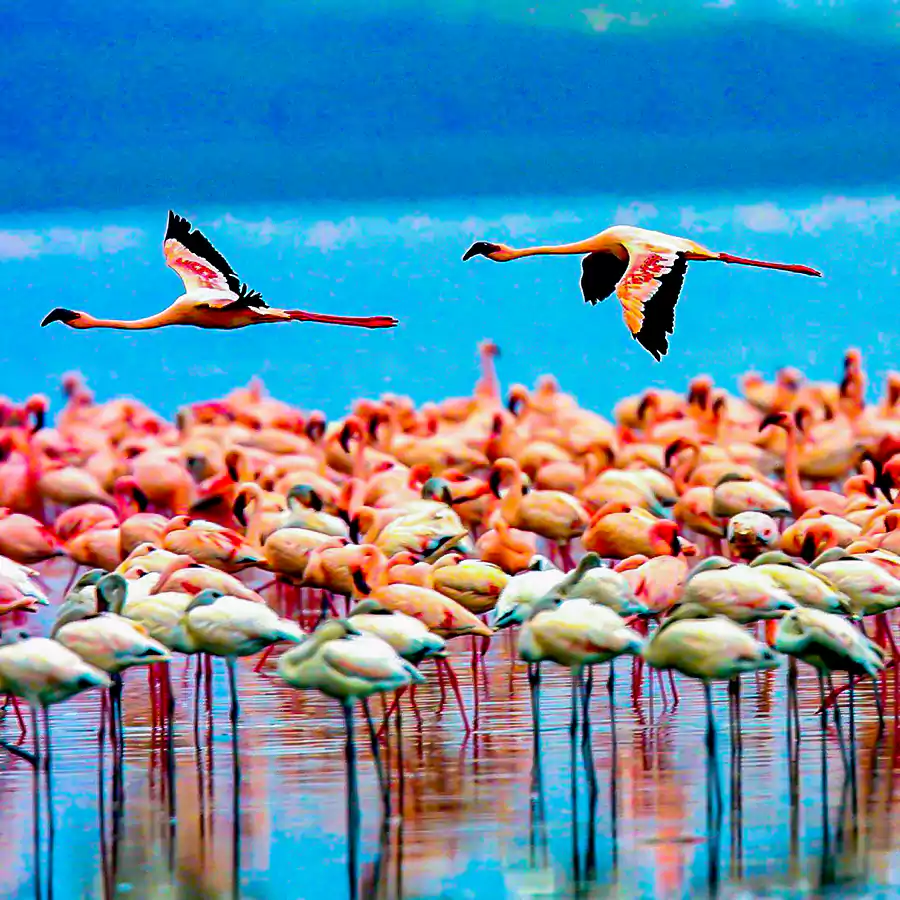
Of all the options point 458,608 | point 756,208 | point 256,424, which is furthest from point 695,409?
point 458,608

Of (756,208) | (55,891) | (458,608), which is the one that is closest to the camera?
(55,891)

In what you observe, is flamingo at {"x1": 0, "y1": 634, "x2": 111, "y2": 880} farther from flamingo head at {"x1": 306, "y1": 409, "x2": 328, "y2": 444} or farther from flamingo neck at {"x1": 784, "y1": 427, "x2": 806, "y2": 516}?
flamingo head at {"x1": 306, "y1": 409, "x2": 328, "y2": 444}

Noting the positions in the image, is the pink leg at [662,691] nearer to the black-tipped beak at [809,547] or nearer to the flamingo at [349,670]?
the black-tipped beak at [809,547]


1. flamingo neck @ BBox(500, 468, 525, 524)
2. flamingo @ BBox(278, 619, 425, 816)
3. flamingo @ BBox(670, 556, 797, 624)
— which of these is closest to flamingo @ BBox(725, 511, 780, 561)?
flamingo neck @ BBox(500, 468, 525, 524)

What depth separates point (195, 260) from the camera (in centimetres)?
1109

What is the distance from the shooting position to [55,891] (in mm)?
6234

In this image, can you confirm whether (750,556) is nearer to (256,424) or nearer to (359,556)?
(359,556)

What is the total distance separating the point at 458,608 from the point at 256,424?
10.6m

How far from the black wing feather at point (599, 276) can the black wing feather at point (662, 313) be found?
1.35 meters

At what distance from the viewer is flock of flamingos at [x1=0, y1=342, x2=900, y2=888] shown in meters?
7.06

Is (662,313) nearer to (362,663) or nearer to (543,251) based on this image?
(362,663)

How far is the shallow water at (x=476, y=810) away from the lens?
20.5 feet

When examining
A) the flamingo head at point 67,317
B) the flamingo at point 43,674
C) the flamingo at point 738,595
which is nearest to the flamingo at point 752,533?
the flamingo at point 738,595

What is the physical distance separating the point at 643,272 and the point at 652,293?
19 cm
